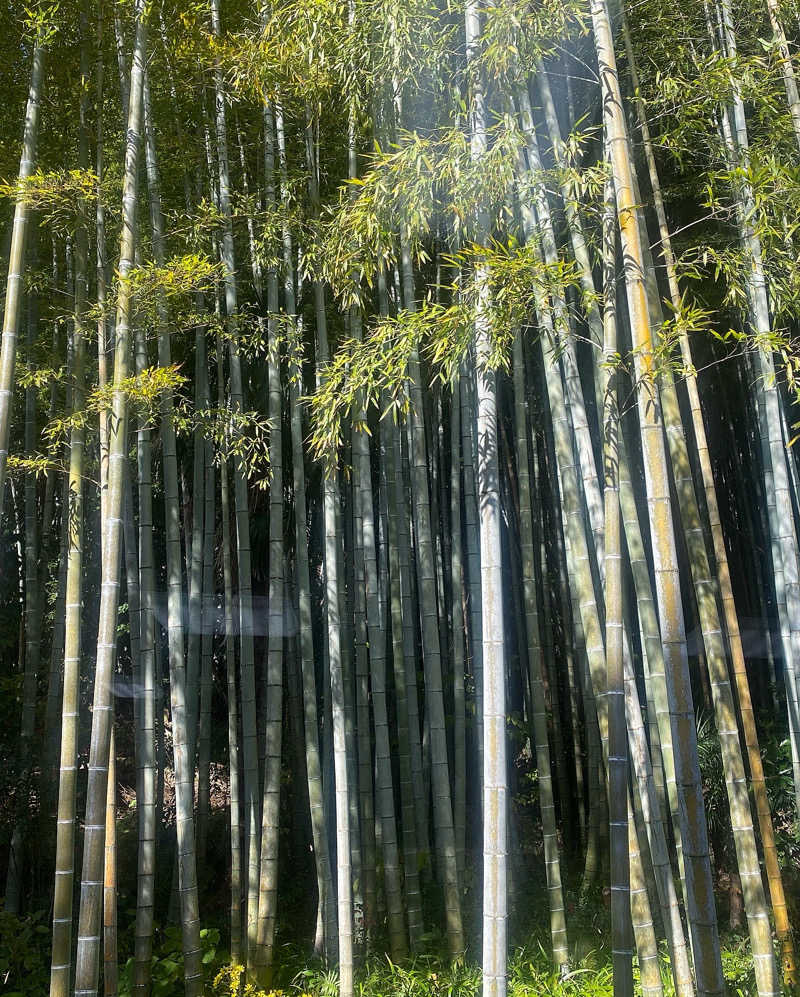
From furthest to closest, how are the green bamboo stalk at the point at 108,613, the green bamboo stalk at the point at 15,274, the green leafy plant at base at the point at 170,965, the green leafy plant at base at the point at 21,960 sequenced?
the green leafy plant at base at the point at 21,960, the green leafy plant at base at the point at 170,965, the green bamboo stalk at the point at 15,274, the green bamboo stalk at the point at 108,613

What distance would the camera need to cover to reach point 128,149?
3.39 meters

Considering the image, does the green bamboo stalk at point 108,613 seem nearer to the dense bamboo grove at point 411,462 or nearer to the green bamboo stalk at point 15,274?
the dense bamboo grove at point 411,462

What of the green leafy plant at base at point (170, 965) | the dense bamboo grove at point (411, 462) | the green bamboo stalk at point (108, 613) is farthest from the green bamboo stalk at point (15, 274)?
the green leafy plant at base at point (170, 965)

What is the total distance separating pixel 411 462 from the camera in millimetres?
4559

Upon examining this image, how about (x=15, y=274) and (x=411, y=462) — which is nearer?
(x=15, y=274)

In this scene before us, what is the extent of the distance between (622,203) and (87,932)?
10.1ft

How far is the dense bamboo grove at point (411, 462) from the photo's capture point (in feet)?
9.14

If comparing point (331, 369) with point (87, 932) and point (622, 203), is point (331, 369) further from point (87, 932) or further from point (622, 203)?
point (87, 932)

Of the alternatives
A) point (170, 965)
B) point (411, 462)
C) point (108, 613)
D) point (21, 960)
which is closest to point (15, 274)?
point (108, 613)

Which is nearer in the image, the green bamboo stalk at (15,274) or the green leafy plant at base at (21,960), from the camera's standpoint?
the green bamboo stalk at (15,274)

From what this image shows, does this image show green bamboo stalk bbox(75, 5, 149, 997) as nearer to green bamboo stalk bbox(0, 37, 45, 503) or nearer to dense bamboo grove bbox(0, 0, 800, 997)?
dense bamboo grove bbox(0, 0, 800, 997)

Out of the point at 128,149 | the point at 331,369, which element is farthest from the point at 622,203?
the point at 128,149

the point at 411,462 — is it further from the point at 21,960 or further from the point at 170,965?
the point at 21,960

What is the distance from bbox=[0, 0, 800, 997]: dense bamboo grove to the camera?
9.14 feet
